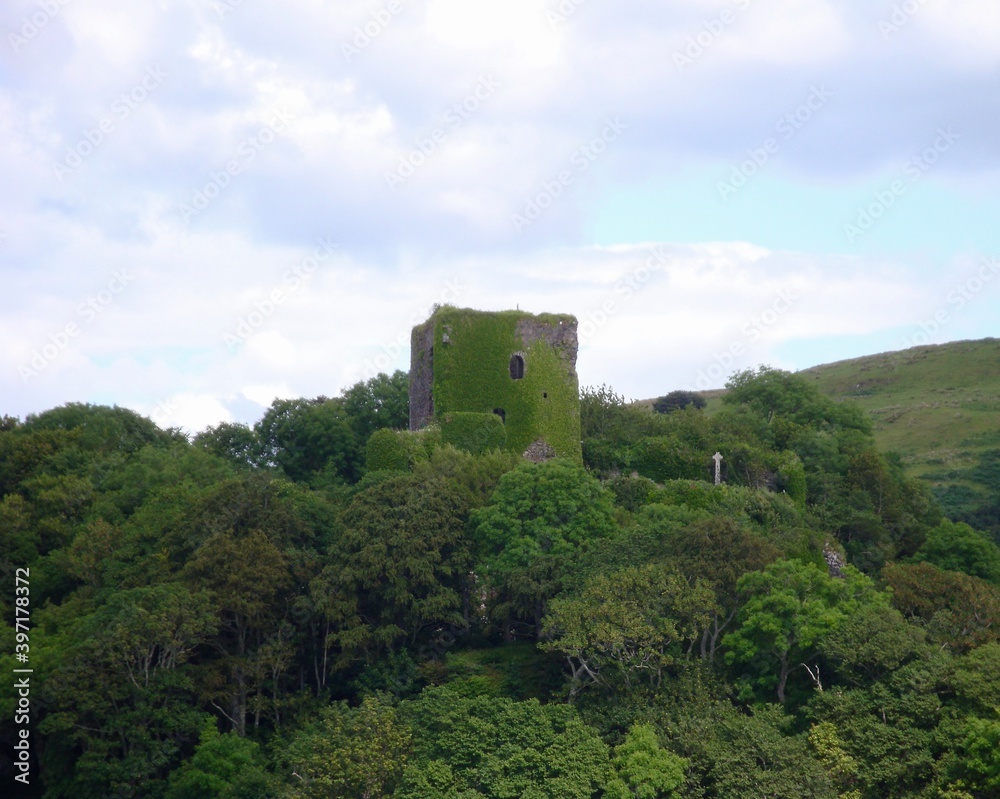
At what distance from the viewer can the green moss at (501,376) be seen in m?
48.8

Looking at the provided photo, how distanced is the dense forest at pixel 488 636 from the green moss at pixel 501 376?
239cm

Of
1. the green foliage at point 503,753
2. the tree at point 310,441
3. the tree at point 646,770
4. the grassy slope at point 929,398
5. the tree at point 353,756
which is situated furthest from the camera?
the grassy slope at point 929,398

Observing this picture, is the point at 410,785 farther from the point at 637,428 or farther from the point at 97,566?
the point at 637,428

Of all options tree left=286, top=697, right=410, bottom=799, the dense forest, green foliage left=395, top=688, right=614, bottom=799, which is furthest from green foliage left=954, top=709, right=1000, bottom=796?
tree left=286, top=697, right=410, bottom=799

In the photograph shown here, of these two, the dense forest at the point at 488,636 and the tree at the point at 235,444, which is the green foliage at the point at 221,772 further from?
the tree at the point at 235,444

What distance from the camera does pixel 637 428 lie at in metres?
54.3

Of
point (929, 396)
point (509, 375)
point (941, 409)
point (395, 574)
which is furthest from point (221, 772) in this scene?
point (929, 396)

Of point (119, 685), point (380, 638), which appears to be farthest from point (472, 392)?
point (119, 685)

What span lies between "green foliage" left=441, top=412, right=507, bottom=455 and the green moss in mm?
947

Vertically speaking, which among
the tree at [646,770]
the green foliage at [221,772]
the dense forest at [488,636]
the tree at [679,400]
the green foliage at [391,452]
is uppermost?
the tree at [679,400]

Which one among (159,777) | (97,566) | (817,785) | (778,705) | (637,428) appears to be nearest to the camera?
(817,785)

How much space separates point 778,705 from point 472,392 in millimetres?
20279

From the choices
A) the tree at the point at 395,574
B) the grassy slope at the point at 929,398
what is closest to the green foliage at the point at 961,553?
the tree at the point at 395,574

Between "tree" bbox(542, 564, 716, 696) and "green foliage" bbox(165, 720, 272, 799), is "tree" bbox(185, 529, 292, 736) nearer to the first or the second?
"green foliage" bbox(165, 720, 272, 799)
